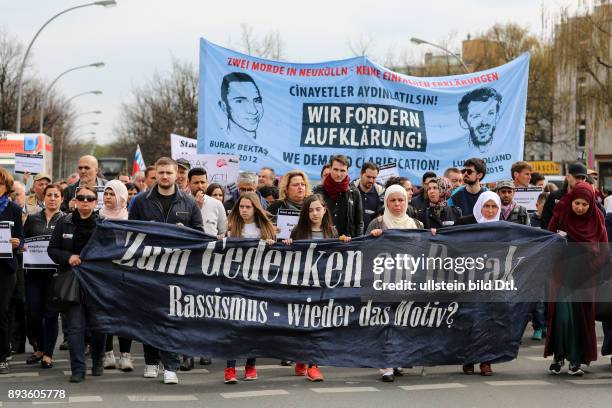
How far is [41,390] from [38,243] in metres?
2.01

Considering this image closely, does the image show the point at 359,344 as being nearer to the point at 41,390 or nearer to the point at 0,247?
the point at 41,390

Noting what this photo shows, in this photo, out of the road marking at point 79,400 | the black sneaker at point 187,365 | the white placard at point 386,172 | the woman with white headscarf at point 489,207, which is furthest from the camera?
the white placard at point 386,172

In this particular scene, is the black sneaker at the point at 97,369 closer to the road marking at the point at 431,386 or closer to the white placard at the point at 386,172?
the road marking at the point at 431,386

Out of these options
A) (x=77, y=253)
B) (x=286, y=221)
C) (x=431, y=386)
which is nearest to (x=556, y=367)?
(x=431, y=386)

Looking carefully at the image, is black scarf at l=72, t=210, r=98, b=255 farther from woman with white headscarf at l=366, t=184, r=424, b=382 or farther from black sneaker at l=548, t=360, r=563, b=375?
black sneaker at l=548, t=360, r=563, b=375

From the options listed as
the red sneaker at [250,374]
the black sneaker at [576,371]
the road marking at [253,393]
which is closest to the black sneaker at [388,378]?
the road marking at [253,393]

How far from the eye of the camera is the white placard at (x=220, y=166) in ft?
44.2

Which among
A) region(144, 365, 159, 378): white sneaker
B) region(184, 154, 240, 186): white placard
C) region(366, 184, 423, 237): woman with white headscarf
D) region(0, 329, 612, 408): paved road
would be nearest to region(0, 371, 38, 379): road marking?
region(0, 329, 612, 408): paved road

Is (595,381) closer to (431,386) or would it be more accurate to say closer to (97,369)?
(431,386)

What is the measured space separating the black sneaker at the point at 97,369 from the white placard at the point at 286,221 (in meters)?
2.12

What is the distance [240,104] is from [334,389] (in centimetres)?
567

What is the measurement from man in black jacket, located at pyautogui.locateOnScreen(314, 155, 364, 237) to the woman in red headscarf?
2146 millimetres

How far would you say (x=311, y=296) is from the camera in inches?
363

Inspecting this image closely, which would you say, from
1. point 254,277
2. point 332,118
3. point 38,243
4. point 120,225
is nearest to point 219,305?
point 254,277
